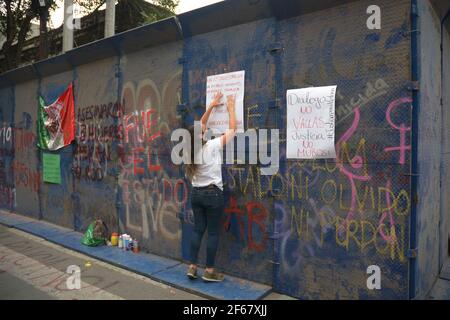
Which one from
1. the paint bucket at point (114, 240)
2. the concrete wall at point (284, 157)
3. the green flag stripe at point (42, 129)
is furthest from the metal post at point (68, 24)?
the paint bucket at point (114, 240)

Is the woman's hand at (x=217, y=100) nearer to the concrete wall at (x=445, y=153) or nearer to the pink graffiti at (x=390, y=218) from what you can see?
the pink graffiti at (x=390, y=218)

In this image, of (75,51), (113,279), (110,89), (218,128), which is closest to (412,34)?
(218,128)

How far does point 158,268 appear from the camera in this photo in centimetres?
465

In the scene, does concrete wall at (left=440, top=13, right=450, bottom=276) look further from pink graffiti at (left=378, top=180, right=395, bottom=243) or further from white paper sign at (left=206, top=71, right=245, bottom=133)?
white paper sign at (left=206, top=71, right=245, bottom=133)

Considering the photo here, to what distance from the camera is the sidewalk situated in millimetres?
3848

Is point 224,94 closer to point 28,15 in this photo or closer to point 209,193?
point 209,193

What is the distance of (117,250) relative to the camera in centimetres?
546

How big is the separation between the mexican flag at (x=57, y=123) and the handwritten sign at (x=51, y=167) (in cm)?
18

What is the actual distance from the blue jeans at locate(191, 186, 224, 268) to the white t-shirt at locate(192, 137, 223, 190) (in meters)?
0.08

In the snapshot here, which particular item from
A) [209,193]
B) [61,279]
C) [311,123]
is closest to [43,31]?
[61,279]

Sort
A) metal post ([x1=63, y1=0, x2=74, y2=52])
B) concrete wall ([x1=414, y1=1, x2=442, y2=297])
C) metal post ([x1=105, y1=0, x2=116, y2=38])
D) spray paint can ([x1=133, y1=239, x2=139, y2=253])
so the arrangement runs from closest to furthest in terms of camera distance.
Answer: concrete wall ([x1=414, y1=1, x2=442, y2=297])
spray paint can ([x1=133, y1=239, x2=139, y2=253])
metal post ([x1=63, y1=0, x2=74, y2=52])
metal post ([x1=105, y1=0, x2=116, y2=38])

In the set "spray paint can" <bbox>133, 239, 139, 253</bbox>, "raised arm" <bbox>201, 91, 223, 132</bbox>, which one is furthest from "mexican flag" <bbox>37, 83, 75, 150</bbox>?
"raised arm" <bbox>201, 91, 223, 132</bbox>
